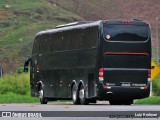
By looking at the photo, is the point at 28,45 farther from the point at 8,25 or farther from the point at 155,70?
the point at 155,70

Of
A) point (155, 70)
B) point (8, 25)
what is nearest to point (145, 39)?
point (155, 70)

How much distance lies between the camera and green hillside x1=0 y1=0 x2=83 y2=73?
299 feet

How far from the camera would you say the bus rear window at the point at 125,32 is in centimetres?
4025

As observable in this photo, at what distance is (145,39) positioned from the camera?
135 feet

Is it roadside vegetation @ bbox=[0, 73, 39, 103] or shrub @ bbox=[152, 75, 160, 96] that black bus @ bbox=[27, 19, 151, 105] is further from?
roadside vegetation @ bbox=[0, 73, 39, 103]

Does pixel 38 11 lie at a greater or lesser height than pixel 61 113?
greater

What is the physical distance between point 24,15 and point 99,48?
64017 millimetres

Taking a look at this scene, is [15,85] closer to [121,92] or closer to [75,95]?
[75,95]

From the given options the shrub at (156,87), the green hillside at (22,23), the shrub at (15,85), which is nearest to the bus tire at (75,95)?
the shrub at (156,87)

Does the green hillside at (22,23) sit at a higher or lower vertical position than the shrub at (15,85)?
higher

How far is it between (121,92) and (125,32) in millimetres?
2781

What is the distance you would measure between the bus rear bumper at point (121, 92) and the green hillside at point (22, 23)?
49.2 metres

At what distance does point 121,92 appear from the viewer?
40.5m

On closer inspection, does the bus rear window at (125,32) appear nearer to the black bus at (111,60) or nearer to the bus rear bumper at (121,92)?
the black bus at (111,60)
